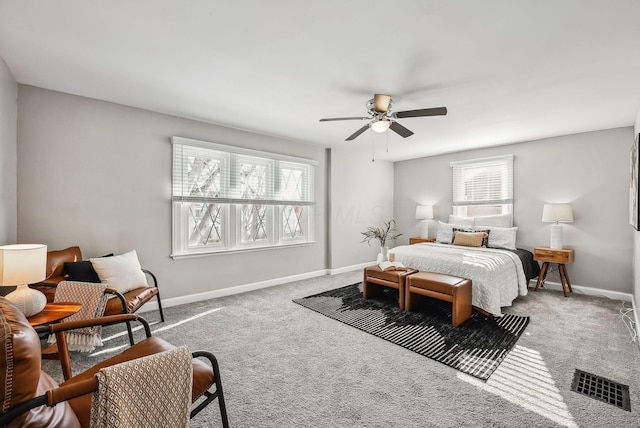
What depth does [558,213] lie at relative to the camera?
14.8ft

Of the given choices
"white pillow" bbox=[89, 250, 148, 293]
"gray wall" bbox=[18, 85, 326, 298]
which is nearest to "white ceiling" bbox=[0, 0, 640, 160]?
"gray wall" bbox=[18, 85, 326, 298]

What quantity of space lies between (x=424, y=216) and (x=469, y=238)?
1.33 m

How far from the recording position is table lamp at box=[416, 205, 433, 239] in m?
Result: 6.26

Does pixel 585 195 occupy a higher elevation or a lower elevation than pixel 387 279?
higher

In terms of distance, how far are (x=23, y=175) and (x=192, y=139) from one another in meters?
1.74

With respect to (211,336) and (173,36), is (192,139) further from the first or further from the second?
(211,336)

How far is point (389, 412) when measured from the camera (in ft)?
6.15

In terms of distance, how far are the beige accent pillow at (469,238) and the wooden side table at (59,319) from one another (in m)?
5.09

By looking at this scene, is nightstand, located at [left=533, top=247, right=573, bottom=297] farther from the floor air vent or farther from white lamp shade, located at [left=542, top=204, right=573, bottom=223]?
the floor air vent

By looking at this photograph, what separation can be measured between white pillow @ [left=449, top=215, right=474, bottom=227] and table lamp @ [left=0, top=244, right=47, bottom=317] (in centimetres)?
576

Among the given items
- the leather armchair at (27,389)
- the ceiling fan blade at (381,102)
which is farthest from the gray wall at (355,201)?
the leather armchair at (27,389)

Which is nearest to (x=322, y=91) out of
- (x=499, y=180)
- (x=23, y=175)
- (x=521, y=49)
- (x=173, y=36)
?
(x=173, y=36)

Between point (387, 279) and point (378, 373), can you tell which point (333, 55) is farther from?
point (387, 279)

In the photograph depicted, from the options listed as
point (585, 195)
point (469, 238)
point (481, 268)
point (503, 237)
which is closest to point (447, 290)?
point (481, 268)
